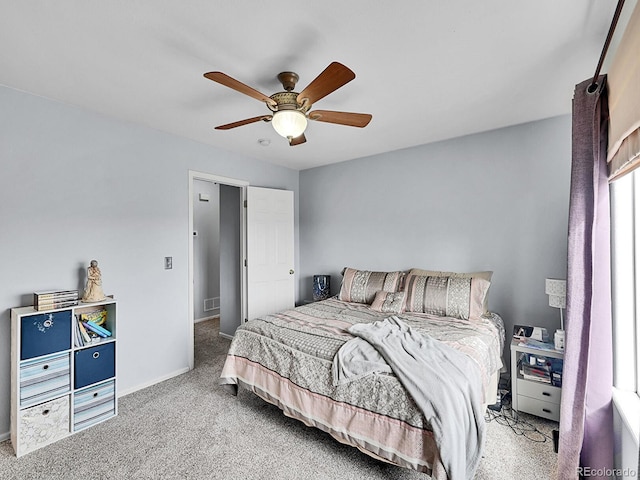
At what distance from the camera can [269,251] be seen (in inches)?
163

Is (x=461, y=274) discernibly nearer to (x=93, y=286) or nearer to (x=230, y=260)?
(x=230, y=260)

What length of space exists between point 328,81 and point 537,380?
8.73 ft

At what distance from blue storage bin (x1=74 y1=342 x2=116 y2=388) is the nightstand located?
3.26 m

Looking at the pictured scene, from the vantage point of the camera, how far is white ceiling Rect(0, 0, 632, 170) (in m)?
1.49

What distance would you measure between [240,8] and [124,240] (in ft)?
7.41

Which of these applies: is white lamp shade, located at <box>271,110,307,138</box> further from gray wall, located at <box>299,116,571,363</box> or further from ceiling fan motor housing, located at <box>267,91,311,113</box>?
gray wall, located at <box>299,116,571,363</box>

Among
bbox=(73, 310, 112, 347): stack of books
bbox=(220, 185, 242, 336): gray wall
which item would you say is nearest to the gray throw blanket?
bbox=(73, 310, 112, 347): stack of books

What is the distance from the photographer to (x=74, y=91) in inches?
89.7

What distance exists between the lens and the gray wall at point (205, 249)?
17.3 feet

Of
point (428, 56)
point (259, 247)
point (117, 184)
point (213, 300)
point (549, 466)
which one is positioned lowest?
point (549, 466)

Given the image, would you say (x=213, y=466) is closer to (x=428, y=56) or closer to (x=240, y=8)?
(x=240, y=8)

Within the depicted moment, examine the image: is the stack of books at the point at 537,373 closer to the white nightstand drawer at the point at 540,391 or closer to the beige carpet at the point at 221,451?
the white nightstand drawer at the point at 540,391

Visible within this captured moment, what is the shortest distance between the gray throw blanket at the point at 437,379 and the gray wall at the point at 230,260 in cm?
258

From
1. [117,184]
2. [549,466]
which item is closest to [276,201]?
[117,184]
